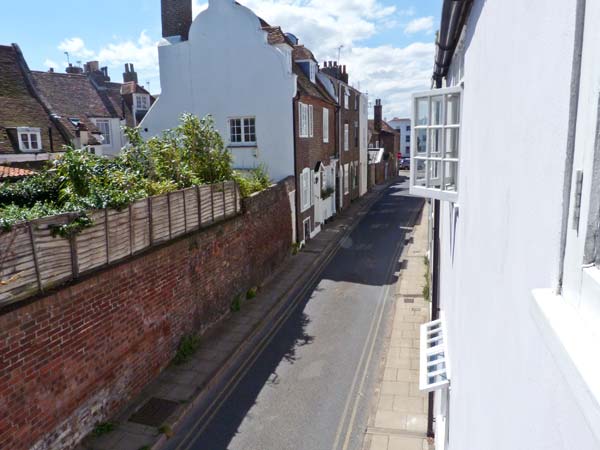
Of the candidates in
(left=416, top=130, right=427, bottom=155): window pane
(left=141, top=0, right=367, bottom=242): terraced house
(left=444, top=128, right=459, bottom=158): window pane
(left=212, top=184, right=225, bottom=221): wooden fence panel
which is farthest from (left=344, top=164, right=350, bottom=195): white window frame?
(left=444, top=128, right=459, bottom=158): window pane

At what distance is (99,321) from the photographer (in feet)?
26.7

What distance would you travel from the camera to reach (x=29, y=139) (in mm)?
19219

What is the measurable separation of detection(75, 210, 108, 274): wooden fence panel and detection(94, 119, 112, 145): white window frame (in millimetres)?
21619

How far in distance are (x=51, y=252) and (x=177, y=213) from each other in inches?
145

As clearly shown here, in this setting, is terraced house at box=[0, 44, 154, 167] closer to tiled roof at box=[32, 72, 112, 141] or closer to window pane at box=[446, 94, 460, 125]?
tiled roof at box=[32, 72, 112, 141]

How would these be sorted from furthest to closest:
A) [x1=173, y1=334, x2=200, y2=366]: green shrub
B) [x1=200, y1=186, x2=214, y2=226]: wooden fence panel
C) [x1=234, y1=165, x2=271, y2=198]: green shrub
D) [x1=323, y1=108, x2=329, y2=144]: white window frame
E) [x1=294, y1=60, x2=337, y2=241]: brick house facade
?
[x1=323, y1=108, x2=329, y2=144]: white window frame → [x1=294, y1=60, x2=337, y2=241]: brick house facade → [x1=234, y1=165, x2=271, y2=198]: green shrub → [x1=200, y1=186, x2=214, y2=226]: wooden fence panel → [x1=173, y1=334, x2=200, y2=366]: green shrub

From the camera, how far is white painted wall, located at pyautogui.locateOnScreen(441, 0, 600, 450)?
1.57m

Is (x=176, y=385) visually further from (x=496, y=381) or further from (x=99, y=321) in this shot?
(x=496, y=381)

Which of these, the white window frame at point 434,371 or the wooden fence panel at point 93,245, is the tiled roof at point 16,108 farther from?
the white window frame at point 434,371

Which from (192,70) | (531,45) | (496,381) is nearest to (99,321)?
(496,381)

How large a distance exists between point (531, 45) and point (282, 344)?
10.7 meters

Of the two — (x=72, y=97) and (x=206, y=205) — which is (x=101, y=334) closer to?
(x=206, y=205)

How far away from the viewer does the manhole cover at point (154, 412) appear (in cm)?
847

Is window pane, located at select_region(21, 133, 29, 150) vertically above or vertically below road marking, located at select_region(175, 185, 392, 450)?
above
